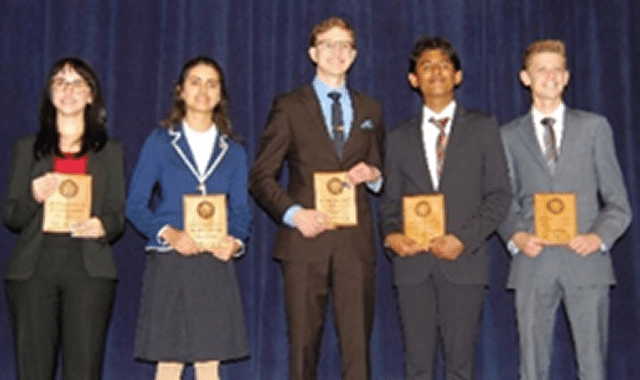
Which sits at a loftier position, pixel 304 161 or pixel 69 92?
pixel 69 92

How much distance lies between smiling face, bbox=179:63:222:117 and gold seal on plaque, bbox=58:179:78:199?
633 mm

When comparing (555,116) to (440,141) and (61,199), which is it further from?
(61,199)

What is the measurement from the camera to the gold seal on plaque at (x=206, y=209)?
3.66m

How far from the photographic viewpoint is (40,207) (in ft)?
12.0

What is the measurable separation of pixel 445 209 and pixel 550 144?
0.62 metres

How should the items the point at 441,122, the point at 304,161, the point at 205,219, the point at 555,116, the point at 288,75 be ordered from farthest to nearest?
1. the point at 288,75
2. the point at 555,116
3. the point at 441,122
4. the point at 304,161
5. the point at 205,219

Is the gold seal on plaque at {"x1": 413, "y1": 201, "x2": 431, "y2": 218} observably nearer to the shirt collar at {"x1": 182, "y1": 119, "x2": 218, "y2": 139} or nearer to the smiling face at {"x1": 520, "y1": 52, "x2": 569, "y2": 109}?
the smiling face at {"x1": 520, "y1": 52, "x2": 569, "y2": 109}

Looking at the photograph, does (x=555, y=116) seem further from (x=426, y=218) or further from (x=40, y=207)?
(x=40, y=207)

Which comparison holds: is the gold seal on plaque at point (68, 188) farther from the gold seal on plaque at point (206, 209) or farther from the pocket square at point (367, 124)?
the pocket square at point (367, 124)

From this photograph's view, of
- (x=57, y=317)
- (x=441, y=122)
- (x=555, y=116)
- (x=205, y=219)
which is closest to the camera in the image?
(x=57, y=317)

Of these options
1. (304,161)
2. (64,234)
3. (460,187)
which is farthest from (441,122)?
(64,234)

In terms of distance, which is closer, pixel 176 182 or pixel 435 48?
pixel 176 182

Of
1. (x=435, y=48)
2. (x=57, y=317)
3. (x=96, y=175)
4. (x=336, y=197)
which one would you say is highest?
(x=435, y=48)

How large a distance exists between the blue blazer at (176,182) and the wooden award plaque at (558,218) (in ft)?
4.35
